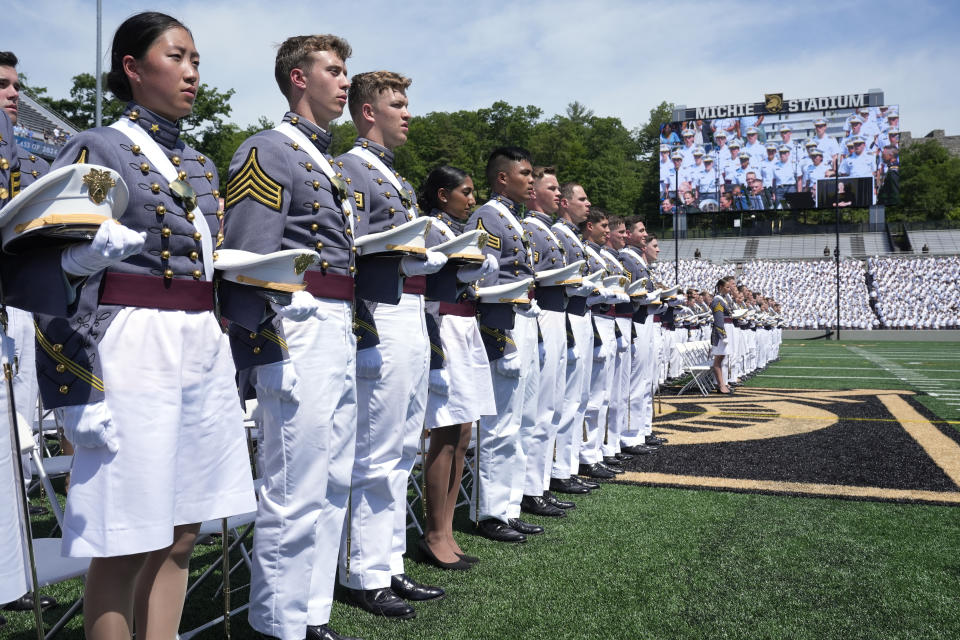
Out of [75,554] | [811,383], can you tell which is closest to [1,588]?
[75,554]

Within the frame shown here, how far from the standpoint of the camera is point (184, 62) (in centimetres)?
255

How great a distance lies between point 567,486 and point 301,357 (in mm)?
4150

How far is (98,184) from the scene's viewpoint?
1.95 metres

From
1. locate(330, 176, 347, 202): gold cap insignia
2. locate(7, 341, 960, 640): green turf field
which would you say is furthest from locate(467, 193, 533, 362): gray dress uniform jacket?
locate(330, 176, 347, 202): gold cap insignia

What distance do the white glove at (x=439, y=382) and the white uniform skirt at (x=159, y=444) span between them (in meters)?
2.00

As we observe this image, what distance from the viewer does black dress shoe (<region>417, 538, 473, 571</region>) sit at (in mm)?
4535

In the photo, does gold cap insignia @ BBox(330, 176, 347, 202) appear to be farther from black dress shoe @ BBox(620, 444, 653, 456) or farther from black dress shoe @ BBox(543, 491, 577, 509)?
black dress shoe @ BBox(620, 444, 653, 456)

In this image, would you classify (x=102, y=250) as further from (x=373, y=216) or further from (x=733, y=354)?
(x=733, y=354)

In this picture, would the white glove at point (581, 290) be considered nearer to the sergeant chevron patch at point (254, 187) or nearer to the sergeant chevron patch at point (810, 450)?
the sergeant chevron patch at point (810, 450)

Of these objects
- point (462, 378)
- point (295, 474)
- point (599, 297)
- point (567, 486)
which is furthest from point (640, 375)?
point (295, 474)

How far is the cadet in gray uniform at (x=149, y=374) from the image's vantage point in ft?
7.20

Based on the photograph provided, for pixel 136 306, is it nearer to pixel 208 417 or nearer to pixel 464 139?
pixel 208 417

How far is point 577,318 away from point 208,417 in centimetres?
454

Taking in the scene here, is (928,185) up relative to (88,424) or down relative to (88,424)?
up
